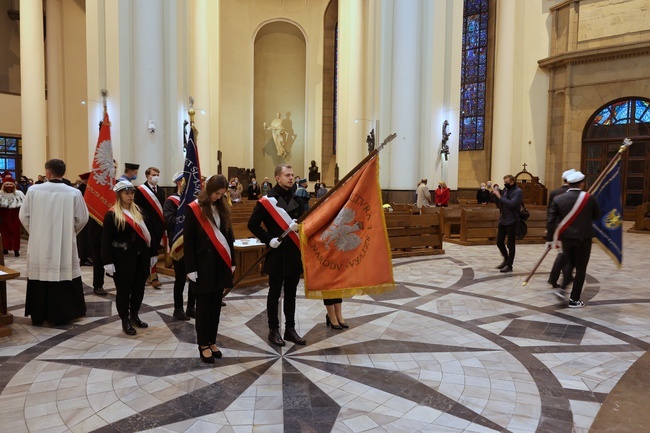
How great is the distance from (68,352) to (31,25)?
19.5 metres

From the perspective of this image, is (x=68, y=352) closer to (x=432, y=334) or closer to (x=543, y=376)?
(x=432, y=334)

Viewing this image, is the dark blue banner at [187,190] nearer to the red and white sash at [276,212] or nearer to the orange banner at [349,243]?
the red and white sash at [276,212]

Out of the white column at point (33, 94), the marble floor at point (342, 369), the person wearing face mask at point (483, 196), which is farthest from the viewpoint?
the white column at point (33, 94)

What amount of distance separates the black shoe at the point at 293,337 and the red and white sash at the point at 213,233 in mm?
1101

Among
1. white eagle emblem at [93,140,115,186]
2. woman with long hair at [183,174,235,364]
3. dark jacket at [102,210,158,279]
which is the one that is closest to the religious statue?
white eagle emblem at [93,140,115,186]

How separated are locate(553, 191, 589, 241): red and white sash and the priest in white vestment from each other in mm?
6241

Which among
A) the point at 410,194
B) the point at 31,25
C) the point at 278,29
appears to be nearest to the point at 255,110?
the point at 278,29

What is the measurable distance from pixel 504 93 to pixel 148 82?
52.3ft

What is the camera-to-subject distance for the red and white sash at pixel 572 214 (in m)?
6.41

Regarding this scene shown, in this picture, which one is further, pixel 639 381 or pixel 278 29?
pixel 278 29

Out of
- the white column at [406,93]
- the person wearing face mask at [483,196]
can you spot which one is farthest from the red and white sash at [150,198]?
the person wearing face mask at [483,196]

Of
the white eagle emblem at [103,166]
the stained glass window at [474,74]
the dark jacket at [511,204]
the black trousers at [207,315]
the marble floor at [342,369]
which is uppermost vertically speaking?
the stained glass window at [474,74]

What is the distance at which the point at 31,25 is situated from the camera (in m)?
19.0

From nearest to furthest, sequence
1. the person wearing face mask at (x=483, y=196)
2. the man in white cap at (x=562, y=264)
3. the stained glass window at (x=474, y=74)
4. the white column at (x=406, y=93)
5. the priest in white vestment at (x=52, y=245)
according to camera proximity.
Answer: the priest in white vestment at (x=52, y=245) → the man in white cap at (x=562, y=264) → the white column at (x=406, y=93) → the person wearing face mask at (x=483, y=196) → the stained glass window at (x=474, y=74)
